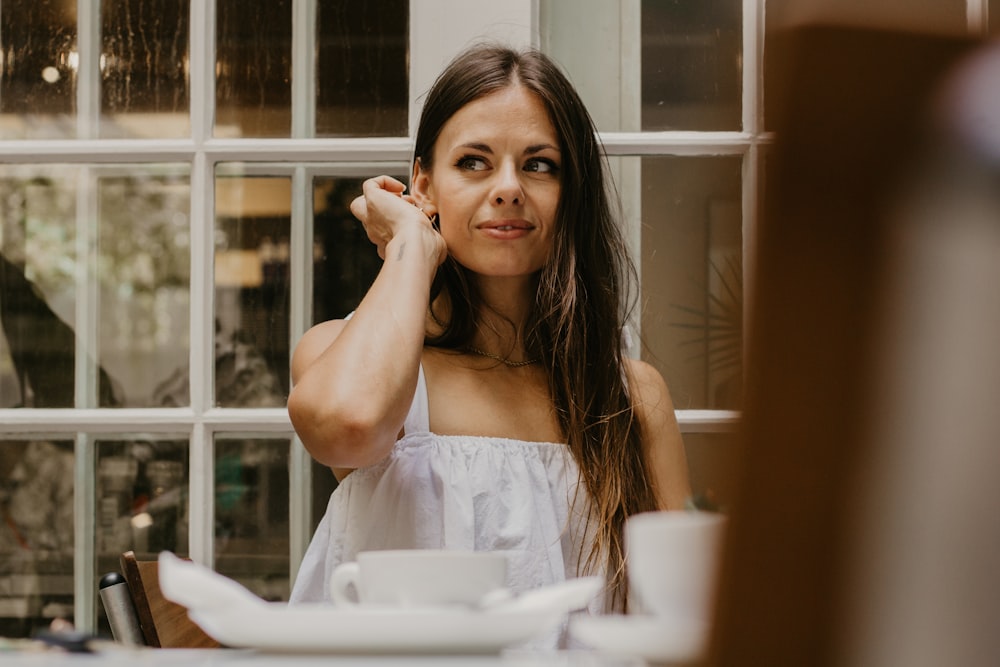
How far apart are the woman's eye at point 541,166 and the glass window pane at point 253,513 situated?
67 centimetres

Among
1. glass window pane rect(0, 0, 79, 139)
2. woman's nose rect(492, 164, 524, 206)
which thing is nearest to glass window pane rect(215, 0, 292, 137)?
glass window pane rect(0, 0, 79, 139)

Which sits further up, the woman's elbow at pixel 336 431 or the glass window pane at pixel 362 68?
the glass window pane at pixel 362 68

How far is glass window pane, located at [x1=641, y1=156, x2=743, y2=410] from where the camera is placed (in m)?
2.04

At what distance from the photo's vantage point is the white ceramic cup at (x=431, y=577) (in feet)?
2.37

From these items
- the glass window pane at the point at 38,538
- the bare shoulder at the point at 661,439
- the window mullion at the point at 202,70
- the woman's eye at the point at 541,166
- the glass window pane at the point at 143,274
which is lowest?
the glass window pane at the point at 38,538

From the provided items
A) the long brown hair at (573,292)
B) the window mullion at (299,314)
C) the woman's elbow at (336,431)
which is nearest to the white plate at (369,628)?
the woman's elbow at (336,431)

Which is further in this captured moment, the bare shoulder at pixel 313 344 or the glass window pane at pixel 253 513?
the glass window pane at pixel 253 513

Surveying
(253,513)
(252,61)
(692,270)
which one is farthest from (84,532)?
(692,270)

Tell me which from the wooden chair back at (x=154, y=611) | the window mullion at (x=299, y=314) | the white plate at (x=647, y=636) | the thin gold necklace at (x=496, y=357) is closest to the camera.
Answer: the white plate at (x=647, y=636)

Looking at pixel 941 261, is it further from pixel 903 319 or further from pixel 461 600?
pixel 461 600

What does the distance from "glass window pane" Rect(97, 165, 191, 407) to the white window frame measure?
0.03 metres

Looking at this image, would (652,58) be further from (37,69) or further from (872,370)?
(872,370)

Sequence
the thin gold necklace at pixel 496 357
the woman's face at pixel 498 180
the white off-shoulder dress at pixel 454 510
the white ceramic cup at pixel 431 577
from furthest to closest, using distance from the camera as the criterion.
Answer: the thin gold necklace at pixel 496 357 → the woman's face at pixel 498 180 → the white off-shoulder dress at pixel 454 510 → the white ceramic cup at pixel 431 577

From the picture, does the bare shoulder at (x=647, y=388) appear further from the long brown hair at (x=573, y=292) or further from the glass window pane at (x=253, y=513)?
the glass window pane at (x=253, y=513)
